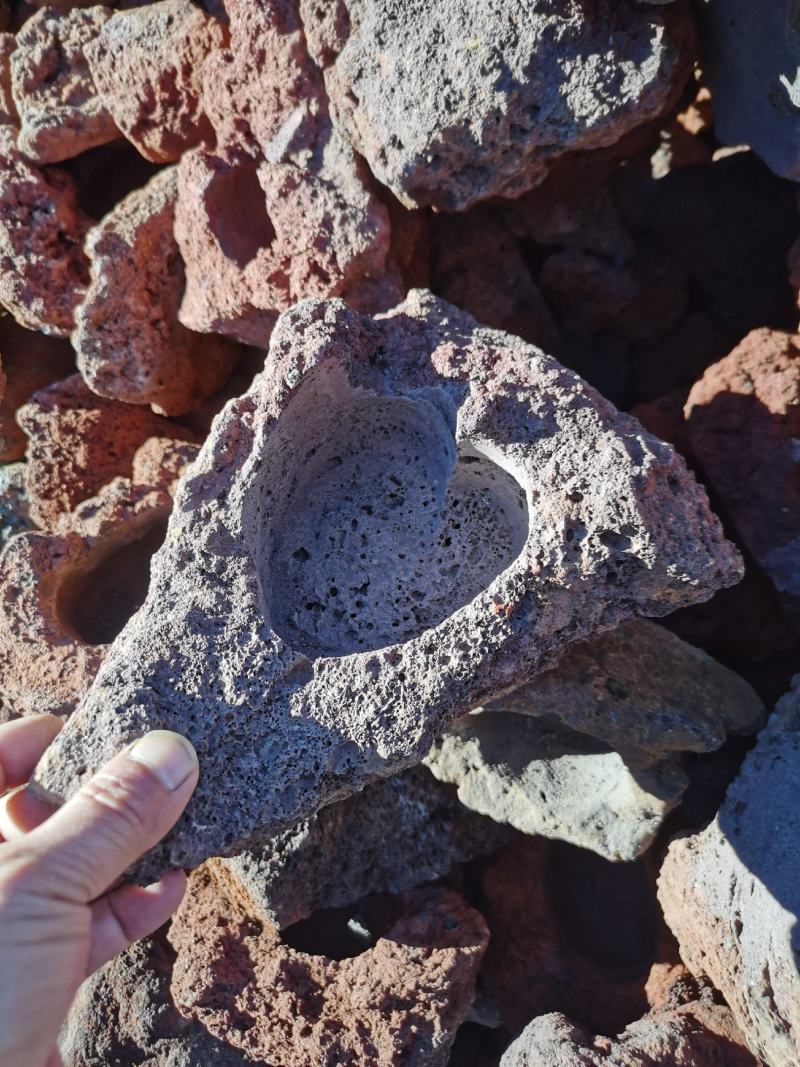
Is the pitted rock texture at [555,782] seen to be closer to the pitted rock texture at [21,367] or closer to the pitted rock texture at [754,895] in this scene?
the pitted rock texture at [754,895]

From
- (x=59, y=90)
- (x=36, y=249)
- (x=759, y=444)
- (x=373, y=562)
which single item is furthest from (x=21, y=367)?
(x=759, y=444)

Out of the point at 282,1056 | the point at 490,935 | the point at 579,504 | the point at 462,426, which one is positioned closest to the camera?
the point at 579,504

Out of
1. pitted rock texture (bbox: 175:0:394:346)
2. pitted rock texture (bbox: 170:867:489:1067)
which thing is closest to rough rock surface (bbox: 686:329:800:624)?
pitted rock texture (bbox: 175:0:394:346)

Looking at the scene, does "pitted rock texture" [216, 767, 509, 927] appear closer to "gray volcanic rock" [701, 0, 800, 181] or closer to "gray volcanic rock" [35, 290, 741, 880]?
"gray volcanic rock" [35, 290, 741, 880]

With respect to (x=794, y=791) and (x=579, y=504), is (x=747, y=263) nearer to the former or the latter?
(x=579, y=504)

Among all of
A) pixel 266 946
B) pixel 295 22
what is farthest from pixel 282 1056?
pixel 295 22

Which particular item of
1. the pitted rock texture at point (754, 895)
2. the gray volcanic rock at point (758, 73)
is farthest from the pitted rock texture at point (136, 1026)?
the gray volcanic rock at point (758, 73)
